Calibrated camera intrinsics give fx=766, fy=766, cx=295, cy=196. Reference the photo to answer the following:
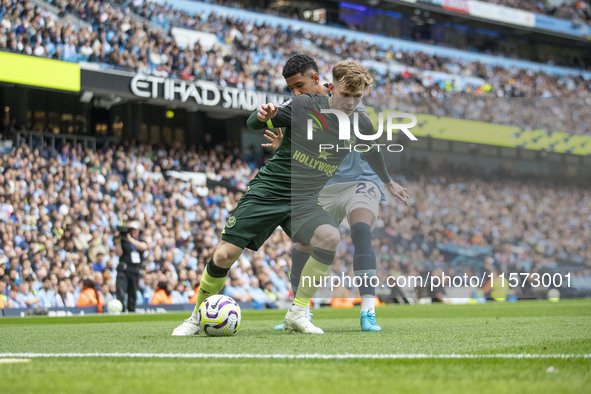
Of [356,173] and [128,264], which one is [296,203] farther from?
[128,264]

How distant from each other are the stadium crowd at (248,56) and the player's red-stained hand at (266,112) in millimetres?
12867

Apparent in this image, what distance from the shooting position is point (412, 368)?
3381 millimetres

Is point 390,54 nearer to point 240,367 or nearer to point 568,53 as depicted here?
point 568,53

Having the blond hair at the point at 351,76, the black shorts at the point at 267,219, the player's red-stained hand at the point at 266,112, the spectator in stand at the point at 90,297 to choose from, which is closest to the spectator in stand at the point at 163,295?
the spectator in stand at the point at 90,297

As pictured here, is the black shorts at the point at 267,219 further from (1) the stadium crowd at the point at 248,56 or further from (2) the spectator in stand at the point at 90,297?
(1) the stadium crowd at the point at 248,56

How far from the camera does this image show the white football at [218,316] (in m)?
5.72

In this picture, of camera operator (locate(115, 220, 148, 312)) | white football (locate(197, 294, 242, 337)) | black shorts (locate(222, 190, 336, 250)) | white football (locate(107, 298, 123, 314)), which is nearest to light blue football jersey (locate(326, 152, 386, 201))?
black shorts (locate(222, 190, 336, 250))

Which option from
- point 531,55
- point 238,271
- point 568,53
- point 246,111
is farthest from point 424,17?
point 238,271

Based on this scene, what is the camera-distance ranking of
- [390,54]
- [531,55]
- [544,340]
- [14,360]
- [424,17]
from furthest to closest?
[531,55]
[424,17]
[390,54]
[544,340]
[14,360]

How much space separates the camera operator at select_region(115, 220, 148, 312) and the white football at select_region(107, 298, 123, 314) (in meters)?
0.11

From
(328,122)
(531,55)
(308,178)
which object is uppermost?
(531,55)

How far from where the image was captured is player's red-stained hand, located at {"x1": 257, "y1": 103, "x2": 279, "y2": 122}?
5.41m

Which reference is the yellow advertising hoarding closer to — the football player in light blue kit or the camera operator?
the camera operator

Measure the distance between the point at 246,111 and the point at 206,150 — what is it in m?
1.64
